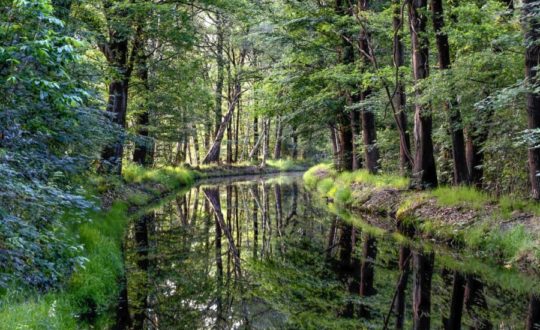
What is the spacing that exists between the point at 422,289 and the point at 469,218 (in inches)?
139

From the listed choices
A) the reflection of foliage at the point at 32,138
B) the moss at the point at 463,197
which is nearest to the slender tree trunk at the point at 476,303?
the moss at the point at 463,197

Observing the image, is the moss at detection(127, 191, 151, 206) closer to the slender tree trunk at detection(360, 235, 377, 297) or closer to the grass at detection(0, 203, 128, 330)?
the grass at detection(0, 203, 128, 330)

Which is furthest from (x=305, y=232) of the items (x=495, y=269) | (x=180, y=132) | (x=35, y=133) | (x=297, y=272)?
(x=180, y=132)

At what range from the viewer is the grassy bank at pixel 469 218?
28.7 ft

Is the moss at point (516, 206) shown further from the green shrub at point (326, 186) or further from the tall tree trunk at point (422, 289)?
the green shrub at point (326, 186)

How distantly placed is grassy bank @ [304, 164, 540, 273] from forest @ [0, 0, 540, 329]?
0.04 m

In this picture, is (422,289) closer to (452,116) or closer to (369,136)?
(452,116)

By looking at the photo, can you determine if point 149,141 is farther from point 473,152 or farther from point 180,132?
point 180,132

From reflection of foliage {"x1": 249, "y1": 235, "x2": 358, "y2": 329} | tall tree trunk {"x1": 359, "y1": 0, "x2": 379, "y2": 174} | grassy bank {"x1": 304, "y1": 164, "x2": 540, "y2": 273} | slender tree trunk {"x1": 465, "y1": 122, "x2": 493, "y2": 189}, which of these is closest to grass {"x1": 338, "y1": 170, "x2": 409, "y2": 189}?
grassy bank {"x1": 304, "y1": 164, "x2": 540, "y2": 273}

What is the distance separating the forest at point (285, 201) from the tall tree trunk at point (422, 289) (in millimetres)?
58

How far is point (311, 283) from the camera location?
845 centimetres

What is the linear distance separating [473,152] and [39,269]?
1147 centimetres

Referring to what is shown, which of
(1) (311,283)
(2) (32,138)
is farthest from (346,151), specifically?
(2) (32,138)

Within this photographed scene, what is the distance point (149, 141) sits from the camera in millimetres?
13508
